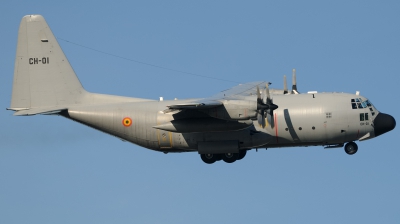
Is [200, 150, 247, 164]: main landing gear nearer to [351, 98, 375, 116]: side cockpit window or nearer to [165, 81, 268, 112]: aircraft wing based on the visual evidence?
[165, 81, 268, 112]: aircraft wing

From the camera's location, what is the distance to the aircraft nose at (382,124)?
103ft

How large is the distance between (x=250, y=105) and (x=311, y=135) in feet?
13.1

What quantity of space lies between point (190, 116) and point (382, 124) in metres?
8.79

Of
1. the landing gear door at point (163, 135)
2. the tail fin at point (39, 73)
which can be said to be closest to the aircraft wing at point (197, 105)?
the landing gear door at point (163, 135)

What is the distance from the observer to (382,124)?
3155cm

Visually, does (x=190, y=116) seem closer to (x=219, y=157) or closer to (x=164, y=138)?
(x=164, y=138)

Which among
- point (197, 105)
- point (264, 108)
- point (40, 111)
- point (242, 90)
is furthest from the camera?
point (242, 90)

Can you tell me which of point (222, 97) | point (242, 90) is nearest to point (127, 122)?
point (222, 97)

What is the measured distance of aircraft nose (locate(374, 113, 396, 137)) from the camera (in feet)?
103

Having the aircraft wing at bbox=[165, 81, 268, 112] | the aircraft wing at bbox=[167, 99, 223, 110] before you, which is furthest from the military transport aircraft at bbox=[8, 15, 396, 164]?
the aircraft wing at bbox=[167, 99, 223, 110]

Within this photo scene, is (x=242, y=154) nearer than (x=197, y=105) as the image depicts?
No

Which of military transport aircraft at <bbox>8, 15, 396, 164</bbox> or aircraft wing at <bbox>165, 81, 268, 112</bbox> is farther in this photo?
military transport aircraft at <bbox>8, 15, 396, 164</bbox>

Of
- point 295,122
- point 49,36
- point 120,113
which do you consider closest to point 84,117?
point 120,113

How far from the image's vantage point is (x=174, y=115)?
3033 cm
